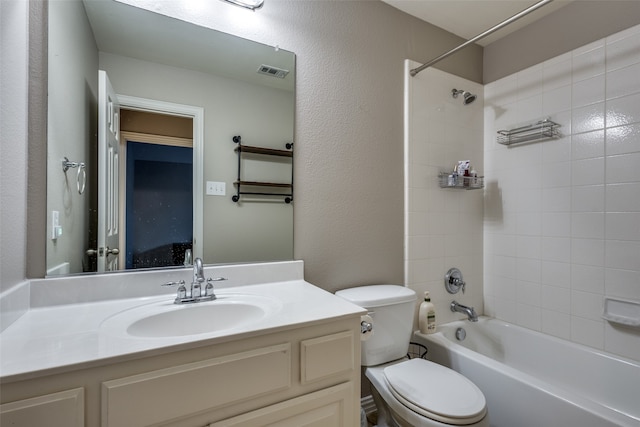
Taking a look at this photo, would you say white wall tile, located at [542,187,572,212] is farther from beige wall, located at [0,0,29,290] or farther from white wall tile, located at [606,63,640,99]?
beige wall, located at [0,0,29,290]

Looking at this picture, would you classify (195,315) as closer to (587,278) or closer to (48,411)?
(48,411)

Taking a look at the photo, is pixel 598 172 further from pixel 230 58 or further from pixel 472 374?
pixel 230 58

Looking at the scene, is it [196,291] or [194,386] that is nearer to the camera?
[194,386]

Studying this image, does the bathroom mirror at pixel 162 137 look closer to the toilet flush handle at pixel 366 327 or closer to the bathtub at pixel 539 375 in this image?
the toilet flush handle at pixel 366 327

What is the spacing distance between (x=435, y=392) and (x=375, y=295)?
0.47 m

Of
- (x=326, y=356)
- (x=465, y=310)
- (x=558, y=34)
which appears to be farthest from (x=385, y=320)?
(x=558, y=34)

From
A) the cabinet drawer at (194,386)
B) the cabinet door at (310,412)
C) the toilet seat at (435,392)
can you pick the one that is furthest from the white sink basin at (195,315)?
the toilet seat at (435,392)

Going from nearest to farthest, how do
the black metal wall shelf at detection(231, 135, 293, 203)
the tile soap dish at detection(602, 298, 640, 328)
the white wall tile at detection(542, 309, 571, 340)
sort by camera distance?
the black metal wall shelf at detection(231, 135, 293, 203) < the tile soap dish at detection(602, 298, 640, 328) < the white wall tile at detection(542, 309, 571, 340)

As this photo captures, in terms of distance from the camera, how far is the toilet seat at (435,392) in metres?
1.09

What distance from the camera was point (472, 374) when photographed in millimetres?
1548

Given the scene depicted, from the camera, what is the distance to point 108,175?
46.3 inches

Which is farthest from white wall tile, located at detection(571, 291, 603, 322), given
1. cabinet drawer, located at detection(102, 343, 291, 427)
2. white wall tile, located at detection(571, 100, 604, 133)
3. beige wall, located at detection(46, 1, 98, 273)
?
beige wall, located at detection(46, 1, 98, 273)

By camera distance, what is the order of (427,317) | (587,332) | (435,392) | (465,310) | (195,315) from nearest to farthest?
(195,315), (435,392), (587,332), (427,317), (465,310)

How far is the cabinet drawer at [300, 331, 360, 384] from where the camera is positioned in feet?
3.00
